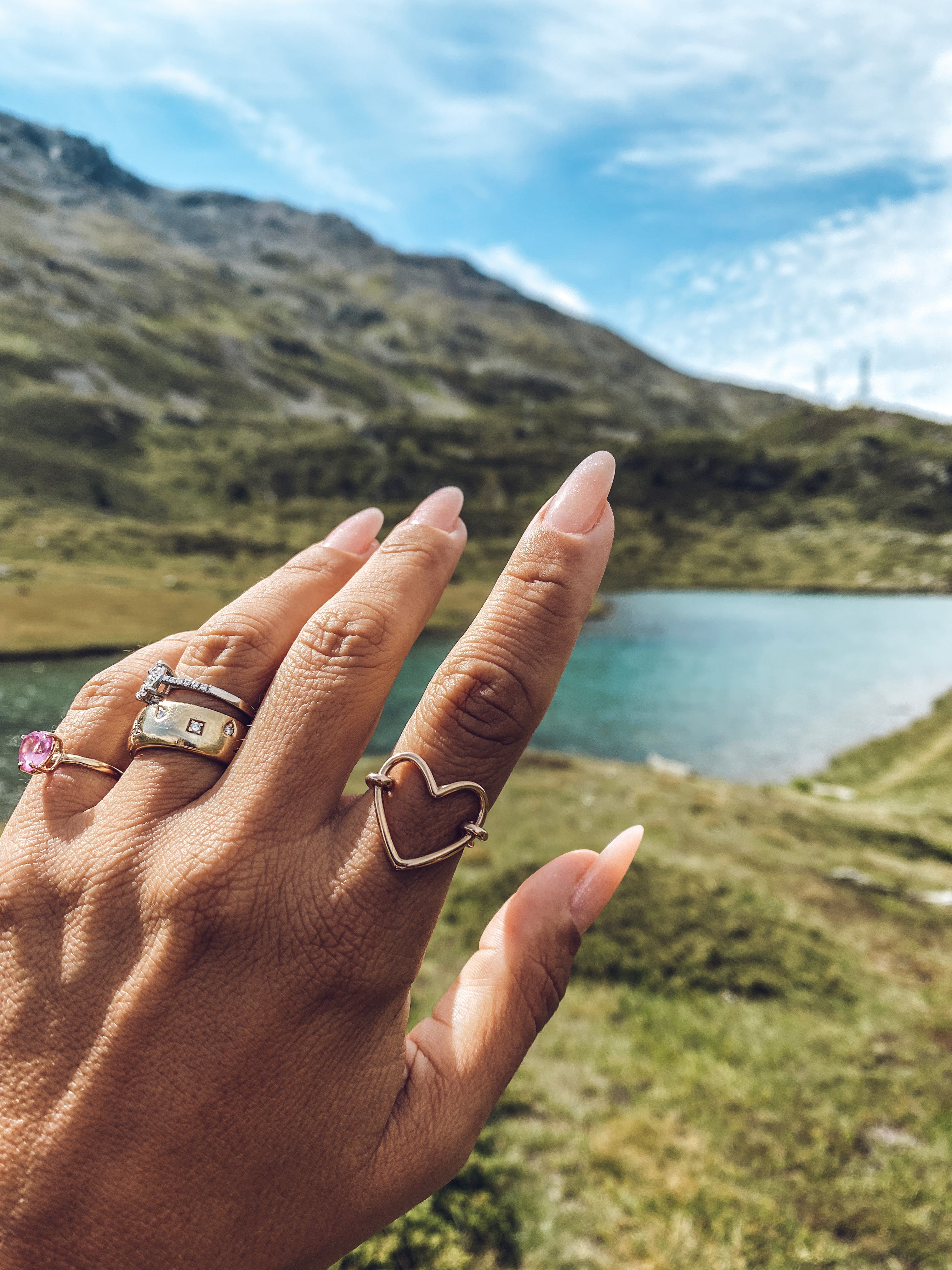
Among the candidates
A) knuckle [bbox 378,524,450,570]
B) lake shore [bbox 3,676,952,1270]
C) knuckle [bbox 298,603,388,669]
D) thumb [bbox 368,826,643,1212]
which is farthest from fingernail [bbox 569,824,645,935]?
lake shore [bbox 3,676,952,1270]

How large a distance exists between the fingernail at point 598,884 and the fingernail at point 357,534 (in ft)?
5.06

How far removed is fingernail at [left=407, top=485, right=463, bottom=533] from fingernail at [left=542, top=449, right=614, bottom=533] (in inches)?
16.9

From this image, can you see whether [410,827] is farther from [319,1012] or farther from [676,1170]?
[676,1170]

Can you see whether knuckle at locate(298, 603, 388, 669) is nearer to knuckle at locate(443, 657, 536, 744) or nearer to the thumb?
knuckle at locate(443, 657, 536, 744)

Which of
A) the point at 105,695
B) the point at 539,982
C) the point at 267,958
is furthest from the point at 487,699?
the point at 105,695

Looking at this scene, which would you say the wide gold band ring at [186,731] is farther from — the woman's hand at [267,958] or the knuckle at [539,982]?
the knuckle at [539,982]

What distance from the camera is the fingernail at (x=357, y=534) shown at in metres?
2.83

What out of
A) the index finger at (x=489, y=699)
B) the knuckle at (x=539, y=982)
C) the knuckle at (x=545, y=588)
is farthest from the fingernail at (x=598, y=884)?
the knuckle at (x=545, y=588)

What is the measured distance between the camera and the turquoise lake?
A: 35.6 m

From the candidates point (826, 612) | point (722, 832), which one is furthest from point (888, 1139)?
point (826, 612)

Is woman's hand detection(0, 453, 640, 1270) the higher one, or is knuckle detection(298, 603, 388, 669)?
knuckle detection(298, 603, 388, 669)

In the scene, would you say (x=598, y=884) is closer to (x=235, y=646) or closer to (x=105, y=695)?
(x=235, y=646)

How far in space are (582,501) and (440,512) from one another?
63cm

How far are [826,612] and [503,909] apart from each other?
111683mm
